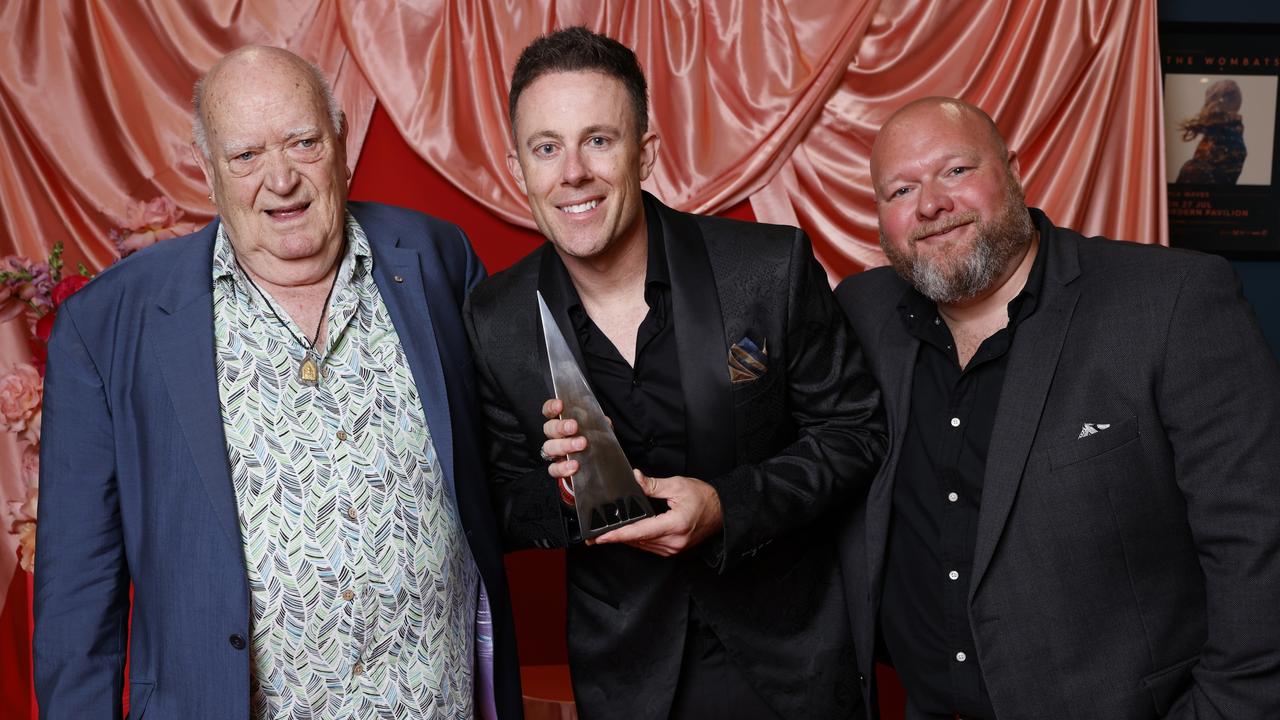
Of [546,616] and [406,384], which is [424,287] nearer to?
[406,384]

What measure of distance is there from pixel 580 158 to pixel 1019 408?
2.99 feet

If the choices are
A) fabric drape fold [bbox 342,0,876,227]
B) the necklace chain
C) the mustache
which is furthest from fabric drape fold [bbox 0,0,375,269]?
the mustache

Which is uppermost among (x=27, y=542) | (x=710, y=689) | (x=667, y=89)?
(x=667, y=89)

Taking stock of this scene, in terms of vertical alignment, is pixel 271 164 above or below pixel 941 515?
above

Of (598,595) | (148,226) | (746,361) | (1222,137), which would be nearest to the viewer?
(746,361)

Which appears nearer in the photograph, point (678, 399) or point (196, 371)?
point (196, 371)

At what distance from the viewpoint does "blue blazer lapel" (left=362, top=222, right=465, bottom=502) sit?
6.26ft

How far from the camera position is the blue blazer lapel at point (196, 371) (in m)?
1.72

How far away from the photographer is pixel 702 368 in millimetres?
1946

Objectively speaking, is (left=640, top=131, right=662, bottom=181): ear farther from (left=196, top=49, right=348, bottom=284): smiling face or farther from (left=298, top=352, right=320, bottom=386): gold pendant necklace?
(left=298, top=352, right=320, bottom=386): gold pendant necklace

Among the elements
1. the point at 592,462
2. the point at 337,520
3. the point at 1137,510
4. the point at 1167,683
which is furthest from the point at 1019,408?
the point at 337,520

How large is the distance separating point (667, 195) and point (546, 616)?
160 cm

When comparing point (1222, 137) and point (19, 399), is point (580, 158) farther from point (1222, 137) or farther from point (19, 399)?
point (1222, 137)

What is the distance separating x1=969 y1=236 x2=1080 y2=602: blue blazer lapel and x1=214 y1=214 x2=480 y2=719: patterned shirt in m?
0.97
